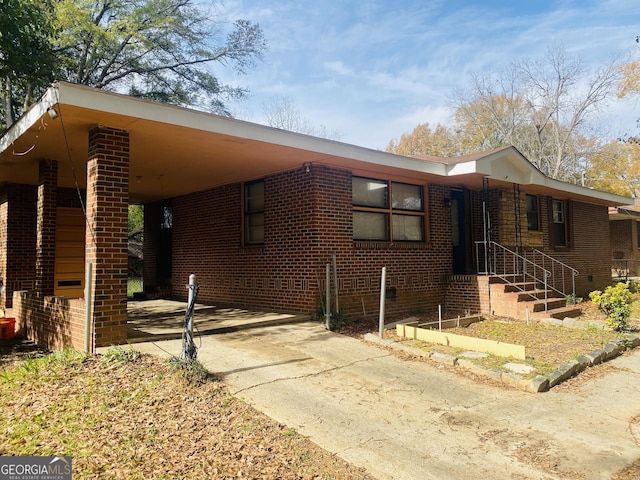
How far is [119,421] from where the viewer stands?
12.6 ft

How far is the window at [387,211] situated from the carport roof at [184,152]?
1.05ft

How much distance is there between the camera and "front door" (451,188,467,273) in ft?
37.8

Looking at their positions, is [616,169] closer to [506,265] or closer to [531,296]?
Result: [506,265]

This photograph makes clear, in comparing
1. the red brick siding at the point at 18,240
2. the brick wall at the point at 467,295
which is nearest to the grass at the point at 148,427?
the red brick siding at the point at 18,240

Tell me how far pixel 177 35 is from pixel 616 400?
1816 cm

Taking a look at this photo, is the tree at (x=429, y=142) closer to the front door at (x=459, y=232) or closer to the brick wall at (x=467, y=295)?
the front door at (x=459, y=232)

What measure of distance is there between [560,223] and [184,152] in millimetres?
11758

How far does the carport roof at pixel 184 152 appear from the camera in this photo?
5.57 metres

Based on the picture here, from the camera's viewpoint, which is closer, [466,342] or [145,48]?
[466,342]

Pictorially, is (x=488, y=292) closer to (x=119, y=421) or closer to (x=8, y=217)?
(x=119, y=421)

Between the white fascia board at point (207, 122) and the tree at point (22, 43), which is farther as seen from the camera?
the tree at point (22, 43)

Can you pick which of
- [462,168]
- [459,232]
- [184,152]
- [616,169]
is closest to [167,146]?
[184,152]

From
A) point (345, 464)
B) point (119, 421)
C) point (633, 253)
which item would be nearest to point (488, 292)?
point (345, 464)

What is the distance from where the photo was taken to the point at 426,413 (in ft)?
14.0
